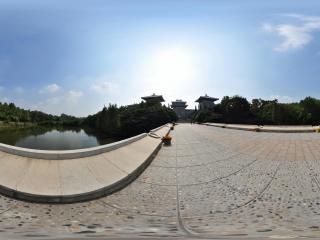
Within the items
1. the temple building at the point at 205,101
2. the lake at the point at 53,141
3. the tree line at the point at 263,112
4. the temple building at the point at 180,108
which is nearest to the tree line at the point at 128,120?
the lake at the point at 53,141

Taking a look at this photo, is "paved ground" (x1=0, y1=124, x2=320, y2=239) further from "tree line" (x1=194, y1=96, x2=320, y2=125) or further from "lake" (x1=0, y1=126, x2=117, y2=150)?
"tree line" (x1=194, y1=96, x2=320, y2=125)

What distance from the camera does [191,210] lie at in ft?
13.8

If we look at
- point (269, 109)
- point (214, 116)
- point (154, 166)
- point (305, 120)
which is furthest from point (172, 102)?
point (154, 166)

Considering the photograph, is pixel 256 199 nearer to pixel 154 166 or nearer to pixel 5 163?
pixel 154 166

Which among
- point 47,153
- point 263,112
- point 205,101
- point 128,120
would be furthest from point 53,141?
point 205,101

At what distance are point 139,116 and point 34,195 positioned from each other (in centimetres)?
4071

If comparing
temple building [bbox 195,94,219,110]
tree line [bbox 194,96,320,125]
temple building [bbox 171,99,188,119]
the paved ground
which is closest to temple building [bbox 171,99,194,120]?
temple building [bbox 171,99,188,119]

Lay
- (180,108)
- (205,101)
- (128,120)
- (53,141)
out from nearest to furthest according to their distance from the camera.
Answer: (53,141) → (128,120) → (205,101) → (180,108)

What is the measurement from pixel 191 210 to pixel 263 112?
44738 mm

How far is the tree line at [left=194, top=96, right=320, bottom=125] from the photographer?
137ft

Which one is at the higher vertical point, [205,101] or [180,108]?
[205,101]

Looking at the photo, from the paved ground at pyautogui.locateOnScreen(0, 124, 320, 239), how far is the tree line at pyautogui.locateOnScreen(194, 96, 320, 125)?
38628mm

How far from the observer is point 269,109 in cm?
4434

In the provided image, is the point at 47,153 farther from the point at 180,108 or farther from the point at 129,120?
the point at 180,108
